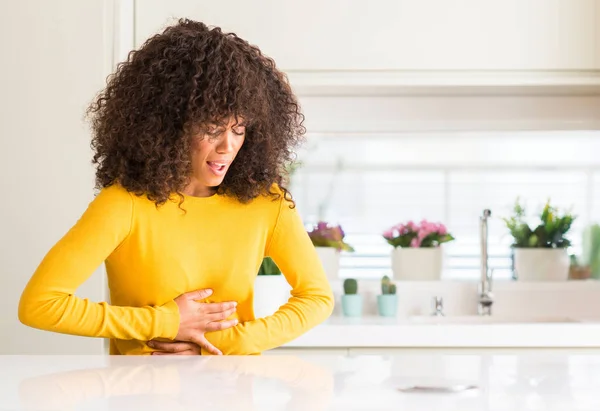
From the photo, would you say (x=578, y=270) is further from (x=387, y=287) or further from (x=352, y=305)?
(x=352, y=305)

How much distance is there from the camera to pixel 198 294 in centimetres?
153

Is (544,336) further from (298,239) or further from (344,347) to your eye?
(298,239)

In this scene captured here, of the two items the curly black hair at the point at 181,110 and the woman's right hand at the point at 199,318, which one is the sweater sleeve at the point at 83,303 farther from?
the curly black hair at the point at 181,110

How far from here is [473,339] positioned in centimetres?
241

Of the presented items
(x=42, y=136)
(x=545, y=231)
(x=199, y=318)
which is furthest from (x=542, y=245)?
(x=199, y=318)

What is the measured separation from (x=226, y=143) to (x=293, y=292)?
339 millimetres

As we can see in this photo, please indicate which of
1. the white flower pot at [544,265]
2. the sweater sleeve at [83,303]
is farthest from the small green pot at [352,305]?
the sweater sleeve at [83,303]

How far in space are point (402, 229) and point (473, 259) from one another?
0.96 feet

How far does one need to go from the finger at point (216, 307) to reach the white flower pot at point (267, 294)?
0.95m

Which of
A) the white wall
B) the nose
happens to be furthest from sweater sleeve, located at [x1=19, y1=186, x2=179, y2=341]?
the white wall

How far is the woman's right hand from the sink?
4.44 feet

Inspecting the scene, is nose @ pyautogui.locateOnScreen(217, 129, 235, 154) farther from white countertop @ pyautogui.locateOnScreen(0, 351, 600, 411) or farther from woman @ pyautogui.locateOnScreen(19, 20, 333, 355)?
white countertop @ pyautogui.locateOnScreen(0, 351, 600, 411)

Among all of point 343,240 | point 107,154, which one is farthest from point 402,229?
point 107,154

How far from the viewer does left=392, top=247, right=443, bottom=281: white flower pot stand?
3010mm
